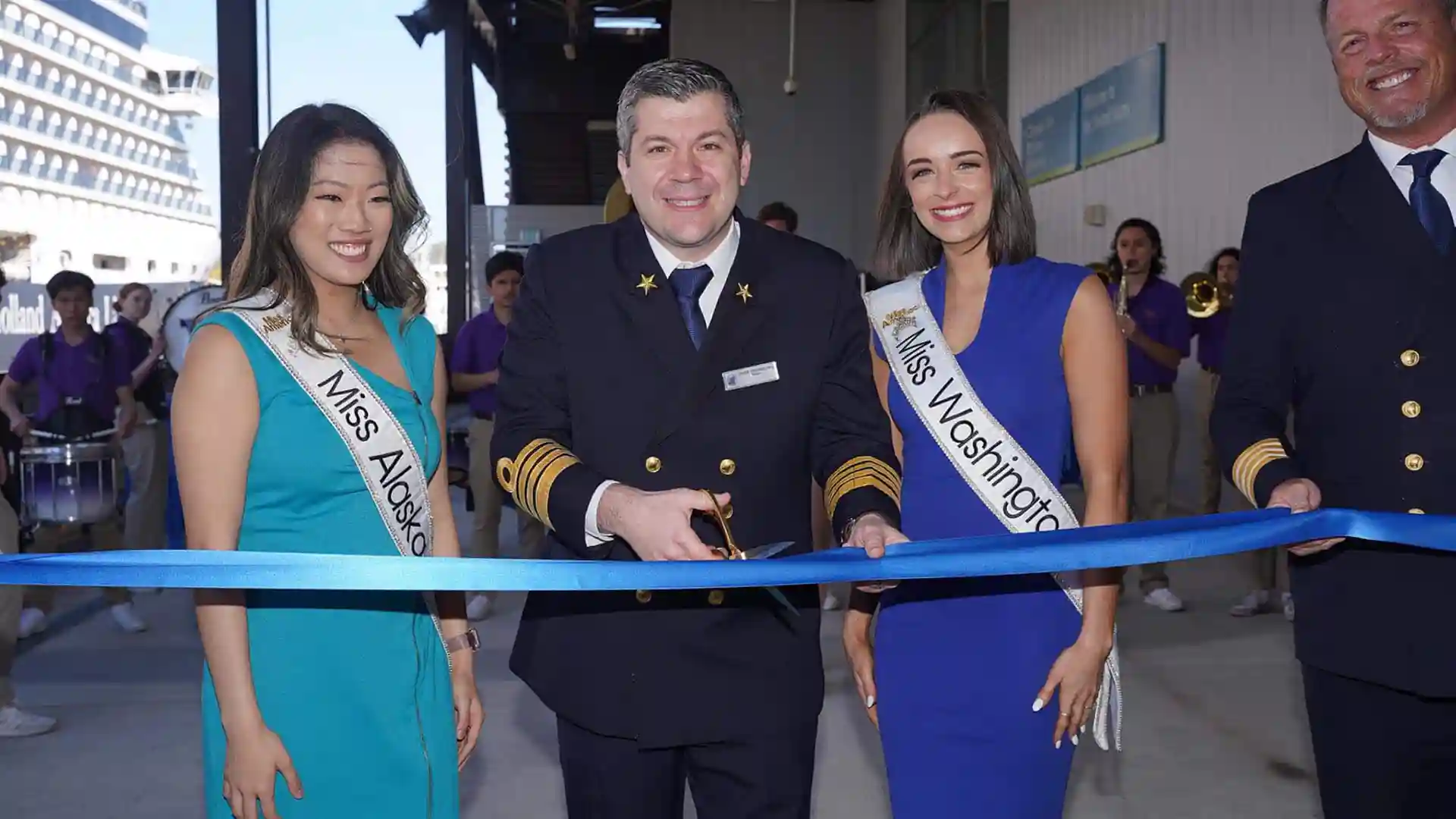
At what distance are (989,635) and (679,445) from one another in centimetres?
60

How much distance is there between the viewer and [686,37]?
49.8ft

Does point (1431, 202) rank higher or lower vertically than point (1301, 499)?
higher

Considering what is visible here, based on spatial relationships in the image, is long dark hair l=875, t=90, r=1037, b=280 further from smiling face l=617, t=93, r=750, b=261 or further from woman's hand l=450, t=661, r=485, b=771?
woman's hand l=450, t=661, r=485, b=771

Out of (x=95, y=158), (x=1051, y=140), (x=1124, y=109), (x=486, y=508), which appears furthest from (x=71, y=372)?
(x=1051, y=140)

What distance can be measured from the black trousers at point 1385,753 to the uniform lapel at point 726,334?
0.91 metres

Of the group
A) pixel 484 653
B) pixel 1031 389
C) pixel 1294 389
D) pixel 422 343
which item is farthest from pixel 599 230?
pixel 484 653

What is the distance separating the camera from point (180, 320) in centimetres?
659

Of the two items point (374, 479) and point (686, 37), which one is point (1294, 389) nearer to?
point (374, 479)

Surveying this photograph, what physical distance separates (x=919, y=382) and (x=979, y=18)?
10.5m

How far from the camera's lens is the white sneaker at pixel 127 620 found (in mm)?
5609

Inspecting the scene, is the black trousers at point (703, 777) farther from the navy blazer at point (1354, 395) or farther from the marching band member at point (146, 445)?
the marching band member at point (146, 445)

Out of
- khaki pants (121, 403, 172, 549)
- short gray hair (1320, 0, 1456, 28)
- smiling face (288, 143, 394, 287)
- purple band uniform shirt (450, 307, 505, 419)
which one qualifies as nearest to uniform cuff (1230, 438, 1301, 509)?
short gray hair (1320, 0, 1456, 28)

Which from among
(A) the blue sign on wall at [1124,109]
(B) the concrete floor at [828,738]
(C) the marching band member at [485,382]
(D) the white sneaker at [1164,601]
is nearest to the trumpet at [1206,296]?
(D) the white sneaker at [1164,601]

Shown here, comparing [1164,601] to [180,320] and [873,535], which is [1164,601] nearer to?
[873,535]
